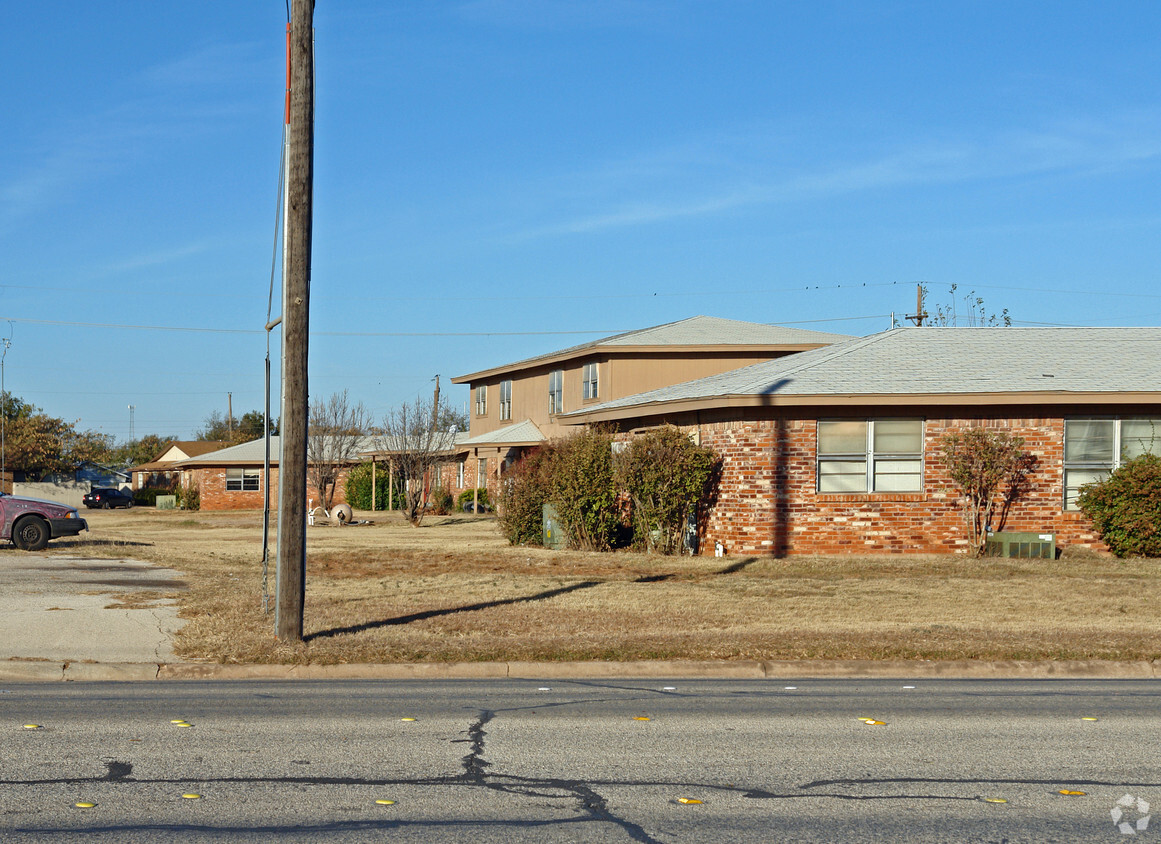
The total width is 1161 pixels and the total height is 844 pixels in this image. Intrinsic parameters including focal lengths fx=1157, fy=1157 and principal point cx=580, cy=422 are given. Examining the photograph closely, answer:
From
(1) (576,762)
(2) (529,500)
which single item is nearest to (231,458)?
(2) (529,500)

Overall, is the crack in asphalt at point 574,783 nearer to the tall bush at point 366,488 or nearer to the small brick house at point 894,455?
the small brick house at point 894,455

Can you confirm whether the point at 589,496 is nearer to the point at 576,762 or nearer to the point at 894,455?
the point at 894,455

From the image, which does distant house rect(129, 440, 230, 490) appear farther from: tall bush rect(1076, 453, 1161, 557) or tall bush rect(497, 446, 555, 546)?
tall bush rect(1076, 453, 1161, 557)

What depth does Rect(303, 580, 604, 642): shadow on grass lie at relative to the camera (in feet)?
40.0

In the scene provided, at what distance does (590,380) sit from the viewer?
125ft

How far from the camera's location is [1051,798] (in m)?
6.23

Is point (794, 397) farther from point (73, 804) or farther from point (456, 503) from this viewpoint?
point (456, 503)

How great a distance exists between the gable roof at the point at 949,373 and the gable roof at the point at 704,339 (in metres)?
8.65

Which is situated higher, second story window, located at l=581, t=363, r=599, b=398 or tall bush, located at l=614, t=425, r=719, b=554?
second story window, located at l=581, t=363, r=599, b=398

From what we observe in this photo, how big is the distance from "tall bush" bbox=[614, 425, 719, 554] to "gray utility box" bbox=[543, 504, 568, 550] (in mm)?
1857

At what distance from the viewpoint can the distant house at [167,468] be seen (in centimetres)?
7188

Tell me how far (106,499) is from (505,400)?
3191 cm

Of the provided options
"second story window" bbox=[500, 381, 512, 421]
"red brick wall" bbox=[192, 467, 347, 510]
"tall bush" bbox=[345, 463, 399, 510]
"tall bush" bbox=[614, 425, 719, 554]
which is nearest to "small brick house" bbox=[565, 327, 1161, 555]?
"tall bush" bbox=[614, 425, 719, 554]

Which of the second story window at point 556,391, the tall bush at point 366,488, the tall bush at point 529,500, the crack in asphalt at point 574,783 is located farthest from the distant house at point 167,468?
the crack in asphalt at point 574,783
